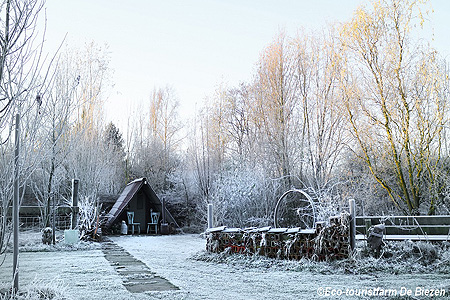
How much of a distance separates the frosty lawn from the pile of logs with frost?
217 mm

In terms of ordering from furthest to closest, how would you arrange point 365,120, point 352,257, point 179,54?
point 179,54 → point 365,120 → point 352,257

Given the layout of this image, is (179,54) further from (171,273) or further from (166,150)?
(166,150)

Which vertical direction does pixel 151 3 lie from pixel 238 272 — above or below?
above

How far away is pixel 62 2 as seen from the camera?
14.6 ft

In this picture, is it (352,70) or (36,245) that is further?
(352,70)

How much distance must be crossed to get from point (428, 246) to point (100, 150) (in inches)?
524

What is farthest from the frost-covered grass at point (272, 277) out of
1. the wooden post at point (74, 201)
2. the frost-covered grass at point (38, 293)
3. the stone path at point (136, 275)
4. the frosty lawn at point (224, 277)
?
the wooden post at point (74, 201)

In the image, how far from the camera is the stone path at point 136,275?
498 cm

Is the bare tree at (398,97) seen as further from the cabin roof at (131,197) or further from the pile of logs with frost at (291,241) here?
the cabin roof at (131,197)

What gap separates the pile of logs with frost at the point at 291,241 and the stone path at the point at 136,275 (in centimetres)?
167

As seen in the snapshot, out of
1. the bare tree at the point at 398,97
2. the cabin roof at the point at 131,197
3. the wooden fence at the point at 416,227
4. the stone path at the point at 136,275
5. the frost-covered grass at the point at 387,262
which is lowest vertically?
the stone path at the point at 136,275

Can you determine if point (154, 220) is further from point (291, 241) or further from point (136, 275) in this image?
point (136, 275)

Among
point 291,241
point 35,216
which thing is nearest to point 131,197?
point 35,216

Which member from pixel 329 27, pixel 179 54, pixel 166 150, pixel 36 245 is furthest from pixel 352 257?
pixel 166 150
